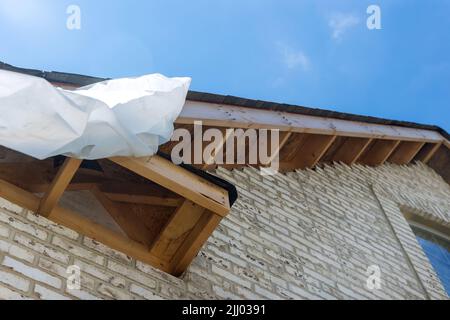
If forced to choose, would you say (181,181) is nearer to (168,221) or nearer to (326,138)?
(168,221)

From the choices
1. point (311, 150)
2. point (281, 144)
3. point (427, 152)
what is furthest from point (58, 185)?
point (427, 152)

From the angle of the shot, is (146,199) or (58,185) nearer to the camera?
(58,185)

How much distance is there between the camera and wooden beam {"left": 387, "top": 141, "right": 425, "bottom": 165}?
27.0 feet

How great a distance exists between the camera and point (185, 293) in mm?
3031

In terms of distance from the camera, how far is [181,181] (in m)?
2.80

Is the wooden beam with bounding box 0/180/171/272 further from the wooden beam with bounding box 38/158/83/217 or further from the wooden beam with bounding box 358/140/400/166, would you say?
the wooden beam with bounding box 358/140/400/166

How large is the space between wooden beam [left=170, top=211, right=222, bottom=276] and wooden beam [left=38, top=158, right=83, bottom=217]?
83 cm

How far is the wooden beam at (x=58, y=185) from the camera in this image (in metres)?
2.49

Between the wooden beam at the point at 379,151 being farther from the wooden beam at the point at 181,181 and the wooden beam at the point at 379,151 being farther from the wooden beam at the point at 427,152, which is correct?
the wooden beam at the point at 181,181

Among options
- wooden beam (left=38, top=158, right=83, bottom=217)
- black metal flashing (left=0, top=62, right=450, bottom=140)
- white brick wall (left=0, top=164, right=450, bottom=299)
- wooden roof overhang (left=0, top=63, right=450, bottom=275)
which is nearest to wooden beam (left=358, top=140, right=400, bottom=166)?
white brick wall (left=0, top=164, right=450, bottom=299)

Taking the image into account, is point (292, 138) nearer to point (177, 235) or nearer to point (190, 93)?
point (190, 93)

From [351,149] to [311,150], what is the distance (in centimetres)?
118

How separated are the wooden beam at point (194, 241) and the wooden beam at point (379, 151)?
5025mm
